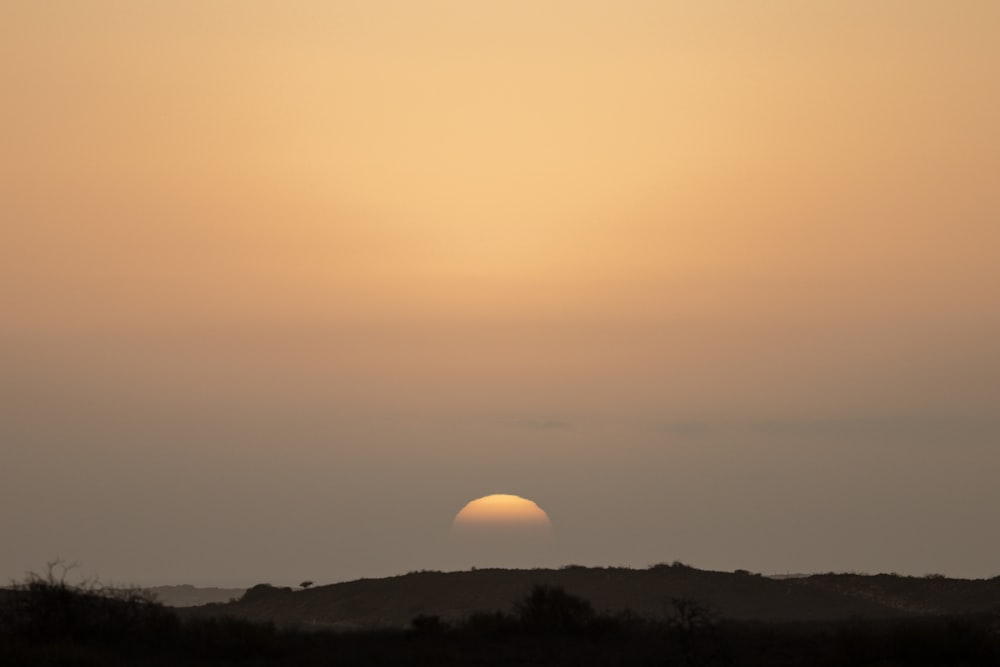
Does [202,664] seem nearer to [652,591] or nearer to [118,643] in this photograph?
[118,643]

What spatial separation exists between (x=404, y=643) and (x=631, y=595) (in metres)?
20.1

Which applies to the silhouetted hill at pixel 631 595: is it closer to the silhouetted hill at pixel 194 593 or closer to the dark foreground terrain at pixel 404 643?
the dark foreground terrain at pixel 404 643

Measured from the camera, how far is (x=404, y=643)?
35.0m

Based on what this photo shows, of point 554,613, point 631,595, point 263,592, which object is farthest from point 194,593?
point 554,613

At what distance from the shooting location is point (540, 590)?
39.4 m

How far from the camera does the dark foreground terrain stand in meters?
31.5

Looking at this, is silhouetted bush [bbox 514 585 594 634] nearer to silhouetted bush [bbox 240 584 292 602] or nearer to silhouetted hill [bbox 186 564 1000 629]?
silhouetted hill [bbox 186 564 1000 629]

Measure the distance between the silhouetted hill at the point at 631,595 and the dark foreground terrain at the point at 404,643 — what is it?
38.4ft

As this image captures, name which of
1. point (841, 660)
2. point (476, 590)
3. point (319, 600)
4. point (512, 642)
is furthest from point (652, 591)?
point (841, 660)

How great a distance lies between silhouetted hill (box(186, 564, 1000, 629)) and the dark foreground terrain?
11692 mm

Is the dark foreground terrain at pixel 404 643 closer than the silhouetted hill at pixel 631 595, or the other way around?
the dark foreground terrain at pixel 404 643

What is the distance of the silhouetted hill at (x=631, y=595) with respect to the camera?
50.0 metres

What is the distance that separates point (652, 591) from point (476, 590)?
7075 mm

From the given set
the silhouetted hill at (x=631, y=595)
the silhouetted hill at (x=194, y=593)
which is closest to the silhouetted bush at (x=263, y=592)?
the silhouetted hill at (x=631, y=595)
